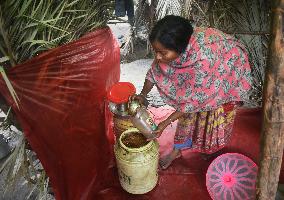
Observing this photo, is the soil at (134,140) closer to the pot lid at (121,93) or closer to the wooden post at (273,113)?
the pot lid at (121,93)

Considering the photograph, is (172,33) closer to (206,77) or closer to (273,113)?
(206,77)

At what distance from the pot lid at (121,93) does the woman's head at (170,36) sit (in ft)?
1.78

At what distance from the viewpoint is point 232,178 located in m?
2.95

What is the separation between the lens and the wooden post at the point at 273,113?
1777 millimetres

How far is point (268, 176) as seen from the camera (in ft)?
6.91

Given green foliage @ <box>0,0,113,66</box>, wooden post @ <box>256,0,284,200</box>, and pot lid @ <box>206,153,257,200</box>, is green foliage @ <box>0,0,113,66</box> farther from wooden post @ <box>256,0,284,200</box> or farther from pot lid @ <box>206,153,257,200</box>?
pot lid @ <box>206,153,257,200</box>

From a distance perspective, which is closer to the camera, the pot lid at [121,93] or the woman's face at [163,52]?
the woman's face at [163,52]

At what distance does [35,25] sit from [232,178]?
1958 mm

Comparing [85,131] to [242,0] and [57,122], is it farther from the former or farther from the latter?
[242,0]

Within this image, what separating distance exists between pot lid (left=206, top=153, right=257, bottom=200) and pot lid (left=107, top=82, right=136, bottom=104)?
36.7 inches

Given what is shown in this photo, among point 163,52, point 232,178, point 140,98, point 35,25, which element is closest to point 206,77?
point 163,52

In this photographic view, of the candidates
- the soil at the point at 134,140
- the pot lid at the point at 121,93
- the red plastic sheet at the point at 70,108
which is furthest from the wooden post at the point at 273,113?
the red plastic sheet at the point at 70,108

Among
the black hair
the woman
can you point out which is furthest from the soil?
the black hair

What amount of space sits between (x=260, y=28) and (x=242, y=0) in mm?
359
